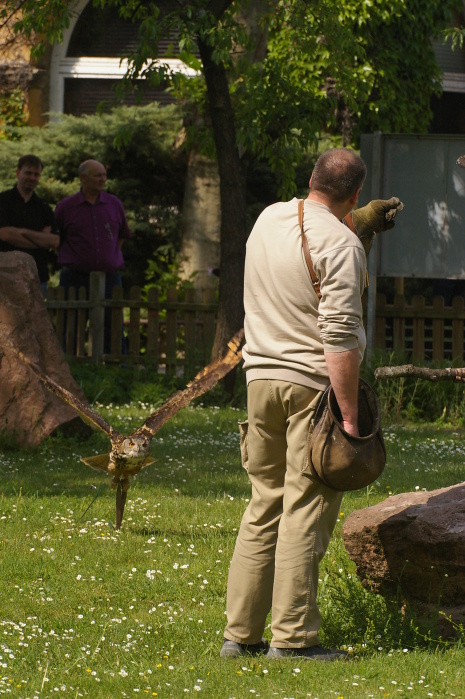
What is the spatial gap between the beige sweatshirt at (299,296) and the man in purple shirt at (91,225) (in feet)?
28.1

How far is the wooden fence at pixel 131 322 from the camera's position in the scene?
13578mm

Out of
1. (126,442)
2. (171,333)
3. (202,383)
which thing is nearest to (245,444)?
(202,383)

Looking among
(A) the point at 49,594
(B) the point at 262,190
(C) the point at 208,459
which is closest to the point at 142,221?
(B) the point at 262,190

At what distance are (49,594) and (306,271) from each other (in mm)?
2276

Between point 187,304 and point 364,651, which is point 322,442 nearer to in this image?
point 364,651

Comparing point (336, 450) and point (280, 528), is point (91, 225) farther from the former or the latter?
point (336, 450)

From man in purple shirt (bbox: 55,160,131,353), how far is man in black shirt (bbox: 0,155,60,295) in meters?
0.48

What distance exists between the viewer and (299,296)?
4.19m

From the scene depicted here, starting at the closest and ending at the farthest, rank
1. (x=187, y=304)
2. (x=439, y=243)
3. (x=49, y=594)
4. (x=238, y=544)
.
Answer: (x=238, y=544) → (x=49, y=594) → (x=439, y=243) → (x=187, y=304)

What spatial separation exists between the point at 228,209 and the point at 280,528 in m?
8.45

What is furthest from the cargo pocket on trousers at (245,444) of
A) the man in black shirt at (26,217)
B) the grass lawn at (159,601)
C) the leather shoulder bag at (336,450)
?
the man in black shirt at (26,217)

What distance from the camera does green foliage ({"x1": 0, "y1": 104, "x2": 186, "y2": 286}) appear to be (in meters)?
17.7

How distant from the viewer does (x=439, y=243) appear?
1198 cm

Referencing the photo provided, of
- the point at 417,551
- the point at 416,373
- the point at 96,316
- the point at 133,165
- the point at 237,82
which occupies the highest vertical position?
the point at 237,82
